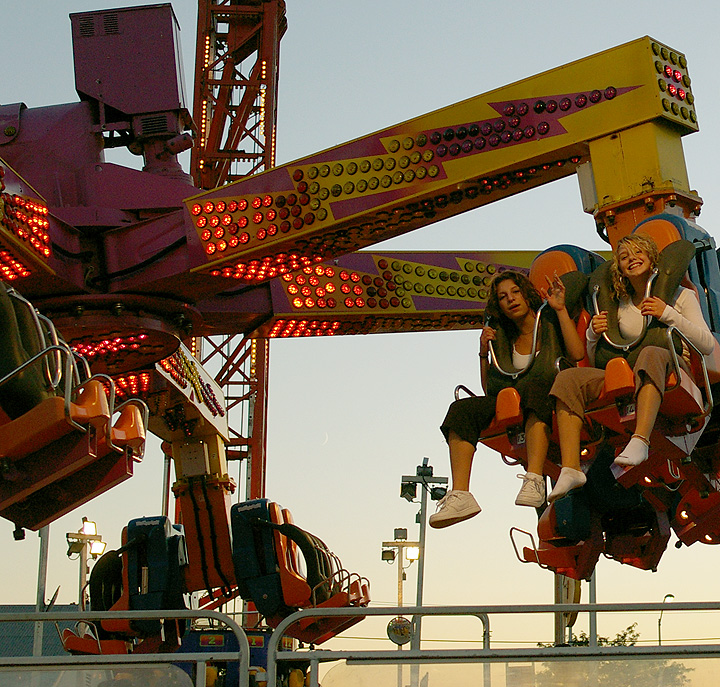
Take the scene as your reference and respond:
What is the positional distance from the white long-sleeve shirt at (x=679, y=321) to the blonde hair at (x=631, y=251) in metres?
0.10

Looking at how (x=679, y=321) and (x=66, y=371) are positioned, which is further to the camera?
(x=66, y=371)

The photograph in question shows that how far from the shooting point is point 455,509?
360 inches

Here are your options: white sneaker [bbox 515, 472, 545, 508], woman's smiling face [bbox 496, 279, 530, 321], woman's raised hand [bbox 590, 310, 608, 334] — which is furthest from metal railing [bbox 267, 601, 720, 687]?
woman's smiling face [bbox 496, 279, 530, 321]

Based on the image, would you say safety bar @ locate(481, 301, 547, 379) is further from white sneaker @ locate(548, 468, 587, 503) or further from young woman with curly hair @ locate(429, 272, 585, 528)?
white sneaker @ locate(548, 468, 587, 503)

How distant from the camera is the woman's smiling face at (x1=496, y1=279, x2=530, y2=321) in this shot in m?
9.91

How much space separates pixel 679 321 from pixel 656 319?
0.18m

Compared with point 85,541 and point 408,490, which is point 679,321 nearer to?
point 85,541

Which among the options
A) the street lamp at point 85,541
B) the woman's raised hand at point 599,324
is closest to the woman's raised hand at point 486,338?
the woman's raised hand at point 599,324

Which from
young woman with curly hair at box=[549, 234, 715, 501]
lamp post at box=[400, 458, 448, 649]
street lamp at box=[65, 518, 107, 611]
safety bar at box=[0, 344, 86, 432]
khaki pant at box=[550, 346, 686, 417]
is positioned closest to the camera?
young woman with curly hair at box=[549, 234, 715, 501]

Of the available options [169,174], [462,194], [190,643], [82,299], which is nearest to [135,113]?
[169,174]

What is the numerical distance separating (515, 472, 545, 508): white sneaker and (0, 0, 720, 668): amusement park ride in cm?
53

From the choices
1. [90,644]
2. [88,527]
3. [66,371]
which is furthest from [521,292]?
[88,527]

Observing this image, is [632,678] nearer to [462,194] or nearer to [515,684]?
[515,684]

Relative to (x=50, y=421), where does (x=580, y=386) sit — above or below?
above
